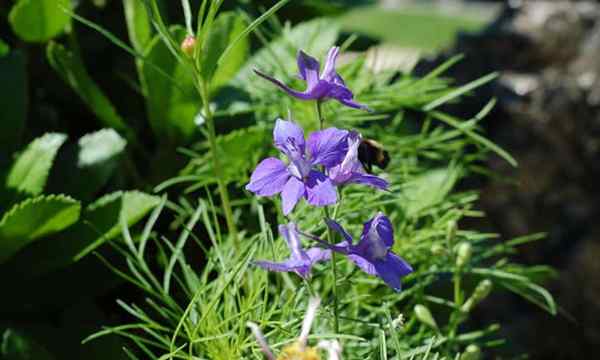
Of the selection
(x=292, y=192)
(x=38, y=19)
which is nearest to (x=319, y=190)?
(x=292, y=192)

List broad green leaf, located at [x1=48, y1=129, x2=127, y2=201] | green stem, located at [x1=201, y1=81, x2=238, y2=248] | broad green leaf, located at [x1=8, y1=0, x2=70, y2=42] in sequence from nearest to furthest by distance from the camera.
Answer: green stem, located at [x1=201, y1=81, x2=238, y2=248]
broad green leaf, located at [x1=48, y1=129, x2=127, y2=201]
broad green leaf, located at [x1=8, y1=0, x2=70, y2=42]

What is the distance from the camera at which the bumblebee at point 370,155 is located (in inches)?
29.2

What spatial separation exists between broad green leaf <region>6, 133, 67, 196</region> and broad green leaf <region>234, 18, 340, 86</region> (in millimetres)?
264

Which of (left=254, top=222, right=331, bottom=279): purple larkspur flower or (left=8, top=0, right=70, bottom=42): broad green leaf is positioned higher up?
(left=8, top=0, right=70, bottom=42): broad green leaf

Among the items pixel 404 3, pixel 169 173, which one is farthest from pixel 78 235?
pixel 404 3

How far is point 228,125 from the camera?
1088 millimetres

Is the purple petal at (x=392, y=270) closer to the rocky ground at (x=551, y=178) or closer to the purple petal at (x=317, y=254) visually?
the purple petal at (x=317, y=254)

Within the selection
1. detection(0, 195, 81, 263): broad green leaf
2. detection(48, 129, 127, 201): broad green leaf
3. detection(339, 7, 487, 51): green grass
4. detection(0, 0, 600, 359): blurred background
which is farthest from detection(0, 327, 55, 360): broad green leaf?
detection(339, 7, 487, 51): green grass

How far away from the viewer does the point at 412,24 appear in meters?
6.29

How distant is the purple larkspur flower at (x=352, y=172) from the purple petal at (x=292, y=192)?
1.2 inches

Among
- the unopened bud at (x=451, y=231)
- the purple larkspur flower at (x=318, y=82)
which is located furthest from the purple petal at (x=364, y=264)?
the unopened bud at (x=451, y=231)

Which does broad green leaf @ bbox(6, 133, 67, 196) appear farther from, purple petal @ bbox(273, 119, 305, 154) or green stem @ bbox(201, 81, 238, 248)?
purple petal @ bbox(273, 119, 305, 154)

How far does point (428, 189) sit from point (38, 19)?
491 mm

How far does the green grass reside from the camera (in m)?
5.60
